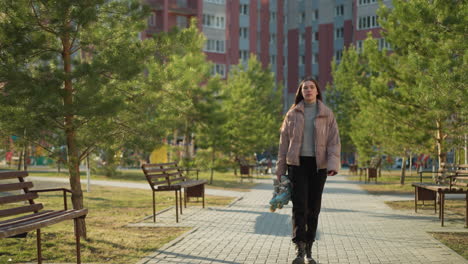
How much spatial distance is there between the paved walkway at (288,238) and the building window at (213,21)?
2133 inches

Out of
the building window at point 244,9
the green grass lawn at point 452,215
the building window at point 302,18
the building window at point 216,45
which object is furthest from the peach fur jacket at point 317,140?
the building window at point 302,18

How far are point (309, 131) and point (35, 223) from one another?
133 inches

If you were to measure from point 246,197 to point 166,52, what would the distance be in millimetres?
9534

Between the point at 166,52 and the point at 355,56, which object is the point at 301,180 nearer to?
the point at 166,52

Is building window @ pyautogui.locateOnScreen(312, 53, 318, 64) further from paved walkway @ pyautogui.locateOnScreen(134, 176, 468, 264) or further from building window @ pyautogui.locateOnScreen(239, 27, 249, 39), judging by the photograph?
paved walkway @ pyautogui.locateOnScreen(134, 176, 468, 264)

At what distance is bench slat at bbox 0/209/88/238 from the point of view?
19.2 ft

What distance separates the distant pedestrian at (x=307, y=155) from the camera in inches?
303

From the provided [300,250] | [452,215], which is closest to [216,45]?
[452,215]

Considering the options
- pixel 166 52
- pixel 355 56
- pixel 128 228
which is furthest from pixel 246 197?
pixel 355 56

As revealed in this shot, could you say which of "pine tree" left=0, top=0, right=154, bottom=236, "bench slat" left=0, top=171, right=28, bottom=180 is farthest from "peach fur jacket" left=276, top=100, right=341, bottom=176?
"bench slat" left=0, top=171, right=28, bottom=180

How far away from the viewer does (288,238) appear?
987 centimetres

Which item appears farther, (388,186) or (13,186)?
(388,186)

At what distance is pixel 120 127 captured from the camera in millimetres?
10242

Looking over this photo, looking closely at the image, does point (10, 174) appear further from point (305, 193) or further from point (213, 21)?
point (213, 21)
